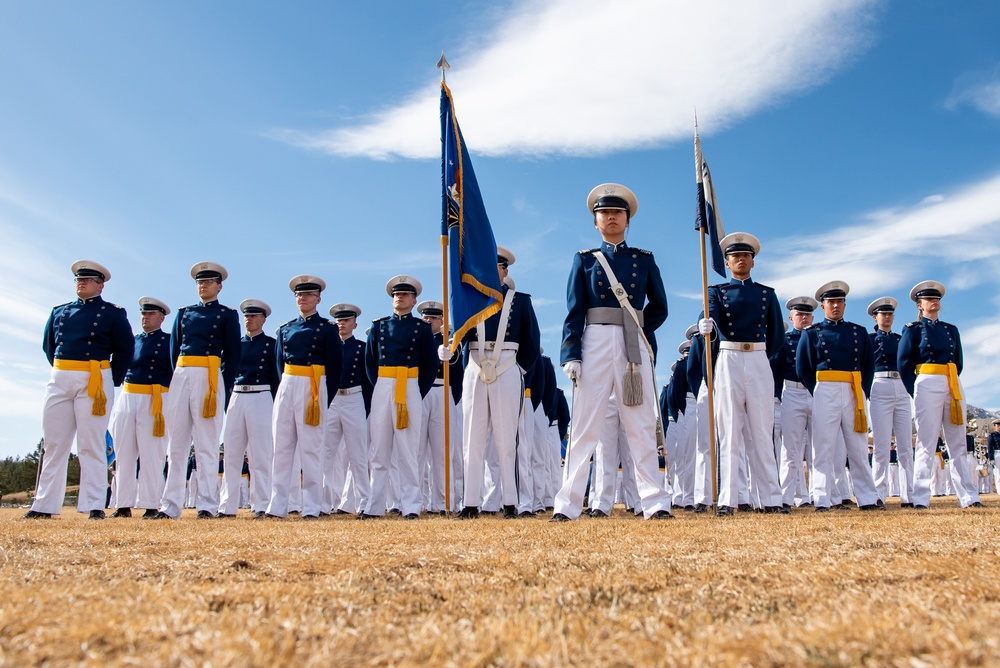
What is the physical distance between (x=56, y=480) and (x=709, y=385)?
6.18 metres

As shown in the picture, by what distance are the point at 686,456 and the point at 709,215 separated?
5.35 metres

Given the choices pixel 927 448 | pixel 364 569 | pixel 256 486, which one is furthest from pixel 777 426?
pixel 364 569

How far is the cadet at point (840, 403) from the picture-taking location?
840 cm

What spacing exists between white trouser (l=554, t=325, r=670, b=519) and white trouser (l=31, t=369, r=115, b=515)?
485 cm

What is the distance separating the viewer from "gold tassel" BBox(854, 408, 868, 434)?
829 centimetres

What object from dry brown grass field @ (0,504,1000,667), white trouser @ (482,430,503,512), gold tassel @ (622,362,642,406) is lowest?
dry brown grass field @ (0,504,1000,667)

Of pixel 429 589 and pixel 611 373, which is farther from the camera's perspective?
pixel 611 373

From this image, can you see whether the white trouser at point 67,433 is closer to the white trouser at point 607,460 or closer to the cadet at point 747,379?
the white trouser at point 607,460

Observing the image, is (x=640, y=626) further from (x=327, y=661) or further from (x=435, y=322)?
(x=435, y=322)

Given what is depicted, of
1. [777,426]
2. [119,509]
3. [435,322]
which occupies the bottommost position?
[119,509]

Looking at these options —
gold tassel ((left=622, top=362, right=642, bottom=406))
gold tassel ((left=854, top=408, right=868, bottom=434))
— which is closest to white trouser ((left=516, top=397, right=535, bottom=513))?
gold tassel ((left=622, top=362, right=642, bottom=406))

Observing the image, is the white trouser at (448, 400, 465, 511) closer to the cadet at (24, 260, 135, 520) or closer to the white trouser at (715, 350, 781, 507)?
the cadet at (24, 260, 135, 520)

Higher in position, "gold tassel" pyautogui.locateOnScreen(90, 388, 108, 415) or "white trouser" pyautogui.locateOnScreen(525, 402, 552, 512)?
"gold tassel" pyautogui.locateOnScreen(90, 388, 108, 415)

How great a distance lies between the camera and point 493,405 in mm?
7449
